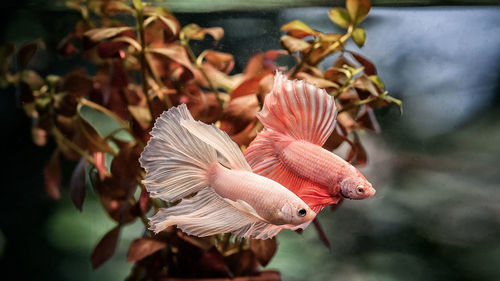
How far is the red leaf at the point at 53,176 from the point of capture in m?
0.69

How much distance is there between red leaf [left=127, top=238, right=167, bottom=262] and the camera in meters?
0.47

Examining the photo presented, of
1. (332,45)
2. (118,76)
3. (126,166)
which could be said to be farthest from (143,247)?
(332,45)

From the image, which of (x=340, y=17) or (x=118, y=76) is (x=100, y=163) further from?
(x=340, y=17)

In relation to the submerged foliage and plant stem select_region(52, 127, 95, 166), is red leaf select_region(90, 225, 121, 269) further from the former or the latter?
plant stem select_region(52, 127, 95, 166)

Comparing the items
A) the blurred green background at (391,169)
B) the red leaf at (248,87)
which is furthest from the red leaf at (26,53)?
the red leaf at (248,87)

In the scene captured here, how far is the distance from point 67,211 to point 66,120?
0.56 ft

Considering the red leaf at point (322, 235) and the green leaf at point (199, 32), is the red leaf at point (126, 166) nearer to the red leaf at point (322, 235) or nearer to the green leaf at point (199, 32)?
the green leaf at point (199, 32)

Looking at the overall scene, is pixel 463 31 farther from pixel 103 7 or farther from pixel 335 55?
pixel 103 7

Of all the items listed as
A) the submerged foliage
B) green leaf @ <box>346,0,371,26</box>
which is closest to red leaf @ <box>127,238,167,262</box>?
the submerged foliage

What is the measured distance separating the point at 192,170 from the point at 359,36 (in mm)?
279

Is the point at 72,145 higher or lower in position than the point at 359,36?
lower

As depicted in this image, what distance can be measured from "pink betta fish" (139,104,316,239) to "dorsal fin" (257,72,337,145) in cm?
4

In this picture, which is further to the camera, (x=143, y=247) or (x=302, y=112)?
(x=143, y=247)

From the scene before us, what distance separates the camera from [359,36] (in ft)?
1.59
